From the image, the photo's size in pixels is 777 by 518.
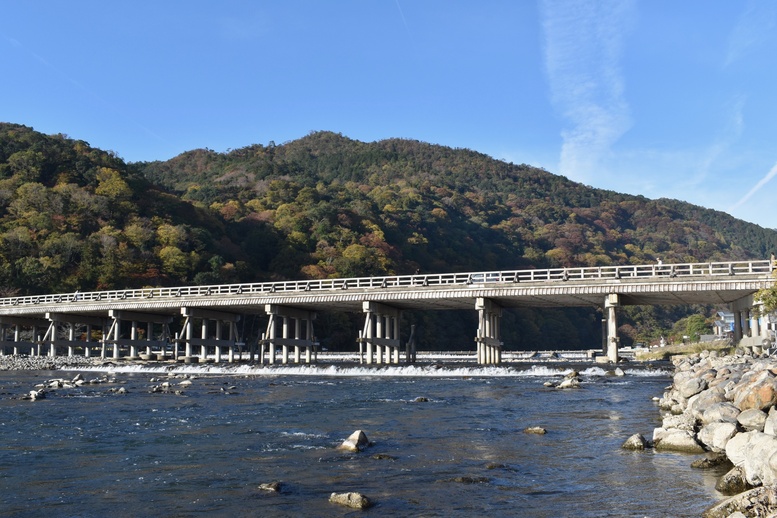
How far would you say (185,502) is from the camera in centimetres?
1102

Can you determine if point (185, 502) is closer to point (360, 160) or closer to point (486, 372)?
point (486, 372)

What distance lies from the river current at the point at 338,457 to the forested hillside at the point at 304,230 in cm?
5396

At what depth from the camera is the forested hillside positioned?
79938 millimetres

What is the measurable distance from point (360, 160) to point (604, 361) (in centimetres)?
15350

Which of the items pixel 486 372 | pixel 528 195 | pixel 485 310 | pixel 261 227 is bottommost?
pixel 486 372

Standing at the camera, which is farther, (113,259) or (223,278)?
(223,278)

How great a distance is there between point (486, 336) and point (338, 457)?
32999 millimetres

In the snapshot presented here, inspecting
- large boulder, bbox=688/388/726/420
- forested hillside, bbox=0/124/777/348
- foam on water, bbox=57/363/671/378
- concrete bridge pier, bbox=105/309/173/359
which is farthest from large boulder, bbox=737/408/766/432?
forested hillside, bbox=0/124/777/348

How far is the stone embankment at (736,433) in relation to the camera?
9375mm

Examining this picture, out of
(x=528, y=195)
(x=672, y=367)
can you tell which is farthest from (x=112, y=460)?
(x=528, y=195)

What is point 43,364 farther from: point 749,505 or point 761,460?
point 749,505

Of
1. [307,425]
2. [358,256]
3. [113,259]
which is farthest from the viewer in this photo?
[358,256]

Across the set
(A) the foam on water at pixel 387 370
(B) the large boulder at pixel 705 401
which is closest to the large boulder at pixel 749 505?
(B) the large boulder at pixel 705 401

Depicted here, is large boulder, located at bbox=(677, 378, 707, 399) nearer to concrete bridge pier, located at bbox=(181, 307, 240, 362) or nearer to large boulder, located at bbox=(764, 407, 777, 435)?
large boulder, located at bbox=(764, 407, 777, 435)
